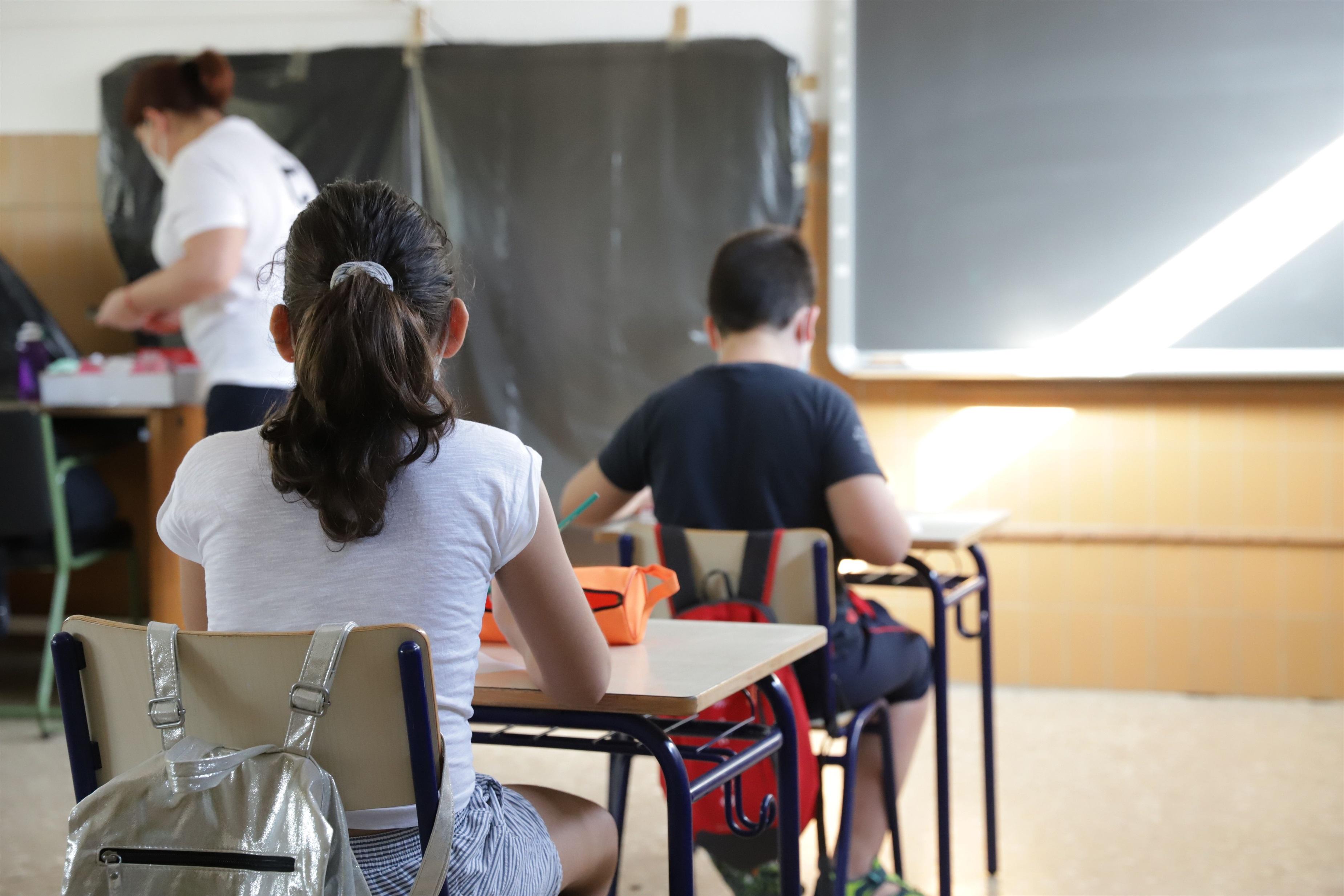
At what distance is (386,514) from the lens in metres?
1.06

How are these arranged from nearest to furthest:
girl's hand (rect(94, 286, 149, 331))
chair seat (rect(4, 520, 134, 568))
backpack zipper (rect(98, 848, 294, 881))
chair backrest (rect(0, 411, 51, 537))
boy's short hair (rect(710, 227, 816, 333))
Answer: backpack zipper (rect(98, 848, 294, 881)), boy's short hair (rect(710, 227, 816, 333)), girl's hand (rect(94, 286, 149, 331)), chair backrest (rect(0, 411, 51, 537)), chair seat (rect(4, 520, 134, 568))

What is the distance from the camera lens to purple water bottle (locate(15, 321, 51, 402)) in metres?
3.69

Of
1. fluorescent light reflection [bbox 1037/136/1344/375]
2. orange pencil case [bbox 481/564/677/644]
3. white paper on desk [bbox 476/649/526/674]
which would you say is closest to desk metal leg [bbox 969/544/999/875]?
orange pencil case [bbox 481/564/677/644]

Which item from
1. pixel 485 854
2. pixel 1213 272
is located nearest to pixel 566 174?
pixel 1213 272

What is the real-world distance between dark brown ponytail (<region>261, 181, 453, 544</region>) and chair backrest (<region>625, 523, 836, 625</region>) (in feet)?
2.44

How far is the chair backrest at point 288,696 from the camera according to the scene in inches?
37.7

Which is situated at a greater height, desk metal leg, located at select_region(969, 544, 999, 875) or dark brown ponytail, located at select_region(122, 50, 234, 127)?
dark brown ponytail, located at select_region(122, 50, 234, 127)

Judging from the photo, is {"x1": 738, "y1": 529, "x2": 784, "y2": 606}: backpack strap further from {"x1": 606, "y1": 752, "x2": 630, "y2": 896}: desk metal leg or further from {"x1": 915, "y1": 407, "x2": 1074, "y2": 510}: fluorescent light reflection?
{"x1": 915, "y1": 407, "x2": 1074, "y2": 510}: fluorescent light reflection

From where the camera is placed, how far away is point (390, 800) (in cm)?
100

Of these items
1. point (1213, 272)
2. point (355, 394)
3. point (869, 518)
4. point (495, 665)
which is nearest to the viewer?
point (355, 394)

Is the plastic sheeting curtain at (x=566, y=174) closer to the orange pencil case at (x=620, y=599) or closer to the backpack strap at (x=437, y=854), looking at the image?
the orange pencil case at (x=620, y=599)

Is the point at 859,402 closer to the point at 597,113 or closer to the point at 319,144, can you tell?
the point at 597,113

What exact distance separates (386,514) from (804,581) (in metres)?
0.85

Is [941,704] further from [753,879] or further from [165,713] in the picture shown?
[165,713]
